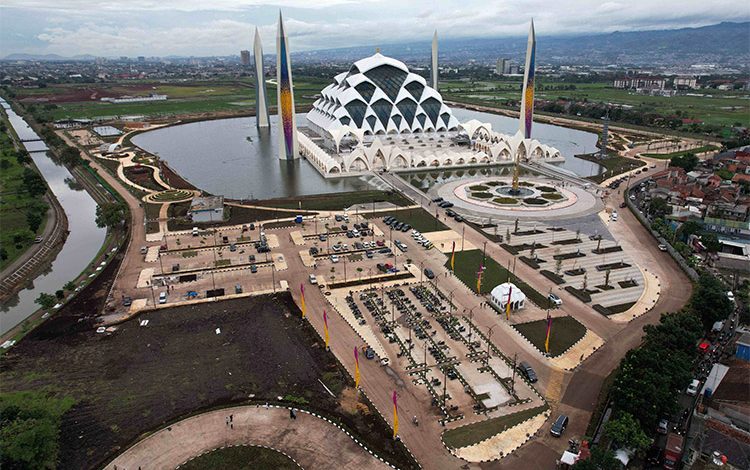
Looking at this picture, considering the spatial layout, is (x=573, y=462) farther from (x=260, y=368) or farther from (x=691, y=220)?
(x=691, y=220)

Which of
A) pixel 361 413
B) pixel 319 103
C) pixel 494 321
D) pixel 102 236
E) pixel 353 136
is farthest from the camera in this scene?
pixel 319 103

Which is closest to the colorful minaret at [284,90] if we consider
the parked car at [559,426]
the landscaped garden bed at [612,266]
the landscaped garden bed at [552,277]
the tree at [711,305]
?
the landscaped garden bed at [552,277]

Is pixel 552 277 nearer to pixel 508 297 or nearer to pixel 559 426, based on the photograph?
pixel 508 297

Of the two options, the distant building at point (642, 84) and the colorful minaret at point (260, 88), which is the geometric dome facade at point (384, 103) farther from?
the distant building at point (642, 84)

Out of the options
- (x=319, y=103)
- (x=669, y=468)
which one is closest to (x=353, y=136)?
(x=319, y=103)

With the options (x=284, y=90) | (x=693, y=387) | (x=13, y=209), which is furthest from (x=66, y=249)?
(x=693, y=387)

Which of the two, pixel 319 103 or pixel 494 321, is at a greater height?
pixel 319 103

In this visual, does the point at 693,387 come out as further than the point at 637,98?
No
